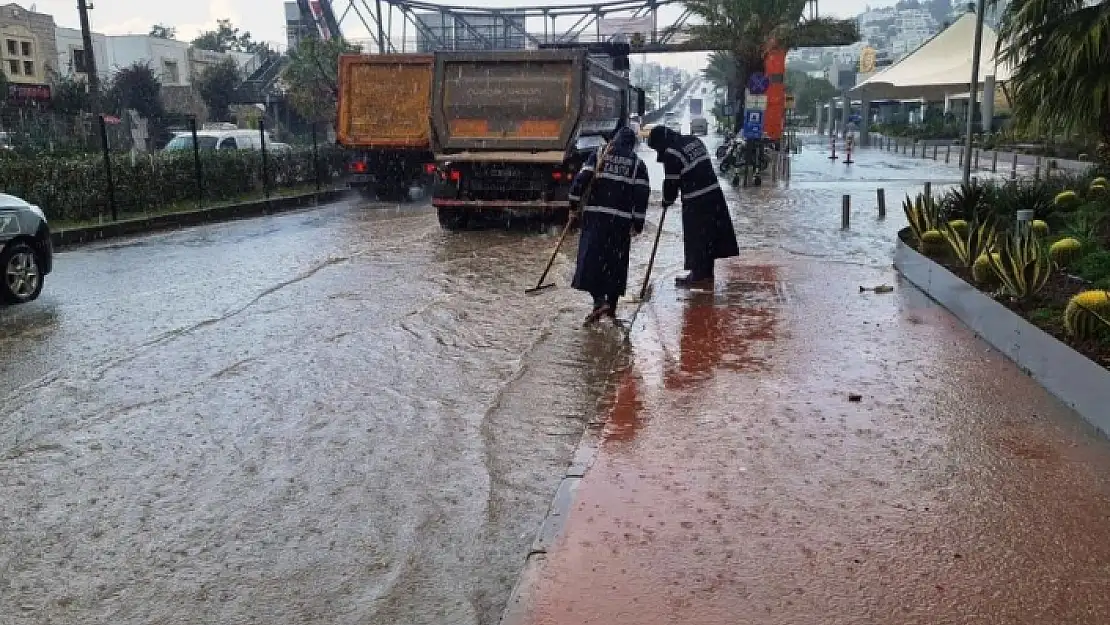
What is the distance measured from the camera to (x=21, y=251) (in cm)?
918

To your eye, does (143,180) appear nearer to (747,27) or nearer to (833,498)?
(833,498)

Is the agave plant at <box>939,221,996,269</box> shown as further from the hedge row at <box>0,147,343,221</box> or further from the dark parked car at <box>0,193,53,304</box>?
the hedge row at <box>0,147,343,221</box>

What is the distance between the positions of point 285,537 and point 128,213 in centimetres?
1390

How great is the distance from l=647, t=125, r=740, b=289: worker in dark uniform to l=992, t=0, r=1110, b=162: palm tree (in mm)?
3367

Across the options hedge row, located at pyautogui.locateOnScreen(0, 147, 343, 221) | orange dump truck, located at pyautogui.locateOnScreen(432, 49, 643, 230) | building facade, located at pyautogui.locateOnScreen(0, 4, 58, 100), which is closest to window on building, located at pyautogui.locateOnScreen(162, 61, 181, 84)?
building facade, located at pyautogui.locateOnScreen(0, 4, 58, 100)

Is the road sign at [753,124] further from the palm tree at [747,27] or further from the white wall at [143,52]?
the white wall at [143,52]

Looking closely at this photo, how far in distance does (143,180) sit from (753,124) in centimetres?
1368

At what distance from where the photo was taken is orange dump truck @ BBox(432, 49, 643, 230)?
48.9ft

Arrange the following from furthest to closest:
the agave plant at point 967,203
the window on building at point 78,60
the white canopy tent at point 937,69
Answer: the window on building at point 78,60, the white canopy tent at point 937,69, the agave plant at point 967,203

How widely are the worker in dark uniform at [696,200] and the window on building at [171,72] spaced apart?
5649 centimetres

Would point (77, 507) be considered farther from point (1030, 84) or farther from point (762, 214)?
point (762, 214)

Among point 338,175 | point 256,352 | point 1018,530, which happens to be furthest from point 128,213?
point 1018,530

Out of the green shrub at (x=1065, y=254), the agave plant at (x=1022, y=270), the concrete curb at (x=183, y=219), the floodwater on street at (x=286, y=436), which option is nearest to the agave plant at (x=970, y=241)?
the green shrub at (x=1065, y=254)

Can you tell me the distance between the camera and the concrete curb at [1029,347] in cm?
522
